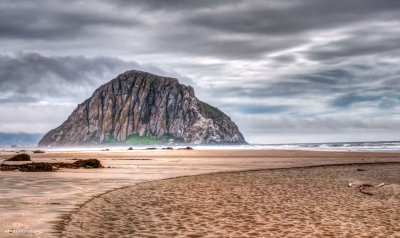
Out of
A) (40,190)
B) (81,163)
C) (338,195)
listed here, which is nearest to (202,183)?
(338,195)

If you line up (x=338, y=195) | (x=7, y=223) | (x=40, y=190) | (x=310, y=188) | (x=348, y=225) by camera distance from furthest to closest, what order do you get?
(x=310, y=188) < (x=338, y=195) < (x=40, y=190) < (x=348, y=225) < (x=7, y=223)

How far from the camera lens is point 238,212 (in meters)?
12.5

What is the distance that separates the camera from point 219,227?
10.3 meters

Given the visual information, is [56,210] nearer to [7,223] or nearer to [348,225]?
[7,223]

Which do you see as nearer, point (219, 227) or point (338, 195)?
point (219, 227)

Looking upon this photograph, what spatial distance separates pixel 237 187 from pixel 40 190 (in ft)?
30.7

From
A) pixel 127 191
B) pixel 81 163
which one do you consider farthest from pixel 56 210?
pixel 81 163

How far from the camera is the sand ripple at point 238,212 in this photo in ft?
31.9

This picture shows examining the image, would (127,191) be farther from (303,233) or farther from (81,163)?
(81,163)

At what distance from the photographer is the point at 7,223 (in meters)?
8.95

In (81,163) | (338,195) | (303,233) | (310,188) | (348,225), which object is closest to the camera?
(303,233)

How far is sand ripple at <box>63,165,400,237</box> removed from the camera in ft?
31.9

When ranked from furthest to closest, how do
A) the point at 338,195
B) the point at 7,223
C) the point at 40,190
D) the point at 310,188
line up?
the point at 310,188 → the point at 338,195 → the point at 40,190 → the point at 7,223

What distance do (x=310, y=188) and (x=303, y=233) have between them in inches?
396
